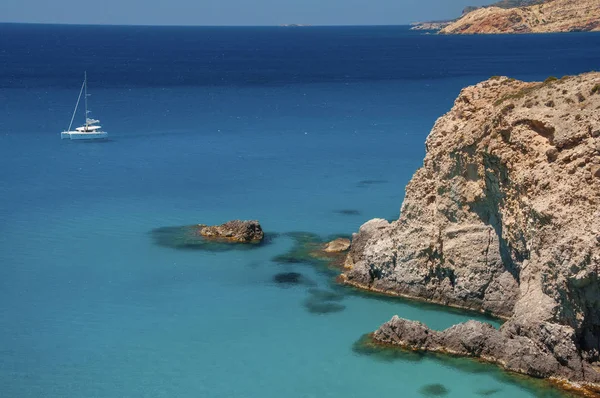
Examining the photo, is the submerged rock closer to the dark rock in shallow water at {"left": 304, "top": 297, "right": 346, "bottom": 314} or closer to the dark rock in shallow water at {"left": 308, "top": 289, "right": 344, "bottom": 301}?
the dark rock in shallow water at {"left": 308, "top": 289, "right": 344, "bottom": 301}

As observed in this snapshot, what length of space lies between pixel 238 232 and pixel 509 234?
1727cm

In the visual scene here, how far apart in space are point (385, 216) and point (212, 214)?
10612 mm

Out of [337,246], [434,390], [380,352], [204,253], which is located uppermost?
[337,246]

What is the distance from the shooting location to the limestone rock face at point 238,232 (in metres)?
43.5

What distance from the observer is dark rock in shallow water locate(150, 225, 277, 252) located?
4259 centimetres

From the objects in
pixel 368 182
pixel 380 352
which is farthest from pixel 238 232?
pixel 380 352

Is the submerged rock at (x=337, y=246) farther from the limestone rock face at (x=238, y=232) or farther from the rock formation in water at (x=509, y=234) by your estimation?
the limestone rock face at (x=238, y=232)

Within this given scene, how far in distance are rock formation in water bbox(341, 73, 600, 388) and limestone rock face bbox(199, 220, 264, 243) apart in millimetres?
7016

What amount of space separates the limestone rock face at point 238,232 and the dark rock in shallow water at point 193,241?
304 millimetres

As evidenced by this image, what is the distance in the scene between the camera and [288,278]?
37.8 meters

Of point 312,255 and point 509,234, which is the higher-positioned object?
point 509,234

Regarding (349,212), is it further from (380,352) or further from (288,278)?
(380,352)

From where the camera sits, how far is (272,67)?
158 metres

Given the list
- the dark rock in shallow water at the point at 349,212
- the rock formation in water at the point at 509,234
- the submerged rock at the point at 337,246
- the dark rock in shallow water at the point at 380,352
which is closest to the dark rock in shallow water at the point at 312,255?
the submerged rock at the point at 337,246
